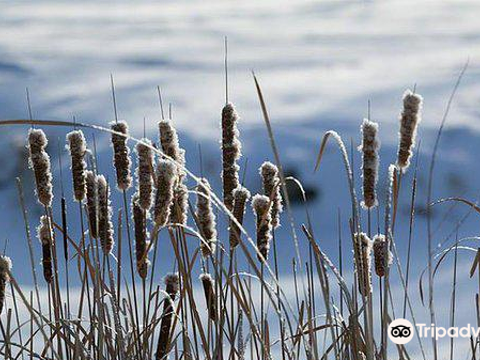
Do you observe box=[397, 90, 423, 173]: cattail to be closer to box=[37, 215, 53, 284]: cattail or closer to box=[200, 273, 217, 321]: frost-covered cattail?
box=[200, 273, 217, 321]: frost-covered cattail

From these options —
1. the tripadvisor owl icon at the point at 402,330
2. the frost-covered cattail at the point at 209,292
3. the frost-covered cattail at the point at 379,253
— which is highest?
the frost-covered cattail at the point at 379,253

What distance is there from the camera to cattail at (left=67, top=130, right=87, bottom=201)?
1.91 metres

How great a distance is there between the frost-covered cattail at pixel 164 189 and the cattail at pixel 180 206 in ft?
0.47

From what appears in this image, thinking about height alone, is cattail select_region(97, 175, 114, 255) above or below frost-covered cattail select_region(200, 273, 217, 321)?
above

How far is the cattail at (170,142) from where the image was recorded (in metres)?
1.74

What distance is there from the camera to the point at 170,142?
1.77 m

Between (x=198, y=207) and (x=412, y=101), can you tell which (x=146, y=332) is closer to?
(x=198, y=207)

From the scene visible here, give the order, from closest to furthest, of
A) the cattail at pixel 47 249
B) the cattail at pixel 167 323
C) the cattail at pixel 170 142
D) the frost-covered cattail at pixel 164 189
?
the frost-covered cattail at pixel 164 189, the cattail at pixel 170 142, the cattail at pixel 167 323, the cattail at pixel 47 249

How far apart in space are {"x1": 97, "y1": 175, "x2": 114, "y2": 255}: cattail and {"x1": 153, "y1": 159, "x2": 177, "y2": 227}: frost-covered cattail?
0.92ft

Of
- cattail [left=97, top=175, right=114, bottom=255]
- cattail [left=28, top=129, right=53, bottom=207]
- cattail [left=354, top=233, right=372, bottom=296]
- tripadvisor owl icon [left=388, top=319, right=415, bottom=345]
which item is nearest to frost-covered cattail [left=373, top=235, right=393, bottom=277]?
cattail [left=354, top=233, right=372, bottom=296]

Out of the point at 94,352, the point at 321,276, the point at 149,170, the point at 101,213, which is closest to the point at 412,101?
the point at 321,276

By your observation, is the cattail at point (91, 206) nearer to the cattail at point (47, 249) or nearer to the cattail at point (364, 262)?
the cattail at point (47, 249)

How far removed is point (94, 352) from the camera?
78.2 inches

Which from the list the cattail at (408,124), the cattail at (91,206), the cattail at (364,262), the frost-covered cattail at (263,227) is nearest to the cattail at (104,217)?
the cattail at (91,206)
